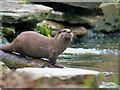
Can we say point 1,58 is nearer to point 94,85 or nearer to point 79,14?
point 94,85

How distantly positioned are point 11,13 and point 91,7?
295 inches


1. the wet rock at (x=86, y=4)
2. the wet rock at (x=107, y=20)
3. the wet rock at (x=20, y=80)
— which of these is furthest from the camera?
the wet rock at (x=107, y=20)

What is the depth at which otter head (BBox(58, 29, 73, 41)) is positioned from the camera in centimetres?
537

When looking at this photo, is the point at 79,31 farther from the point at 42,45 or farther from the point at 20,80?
the point at 20,80

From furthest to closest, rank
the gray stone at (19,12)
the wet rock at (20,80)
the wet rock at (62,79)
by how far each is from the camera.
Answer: the gray stone at (19,12)
the wet rock at (62,79)
the wet rock at (20,80)

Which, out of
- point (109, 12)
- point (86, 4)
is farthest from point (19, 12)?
point (109, 12)

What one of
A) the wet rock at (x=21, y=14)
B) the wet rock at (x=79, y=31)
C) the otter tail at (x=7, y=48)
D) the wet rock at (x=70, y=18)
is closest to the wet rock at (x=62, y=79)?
the otter tail at (x=7, y=48)

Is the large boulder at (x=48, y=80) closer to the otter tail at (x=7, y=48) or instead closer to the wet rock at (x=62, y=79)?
the wet rock at (x=62, y=79)

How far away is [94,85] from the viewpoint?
3064 mm

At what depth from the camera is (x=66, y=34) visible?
539cm

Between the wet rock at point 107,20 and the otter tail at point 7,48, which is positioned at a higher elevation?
the otter tail at point 7,48

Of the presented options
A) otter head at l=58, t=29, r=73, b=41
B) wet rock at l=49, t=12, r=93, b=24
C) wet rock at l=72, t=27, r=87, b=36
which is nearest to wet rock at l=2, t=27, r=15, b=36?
otter head at l=58, t=29, r=73, b=41

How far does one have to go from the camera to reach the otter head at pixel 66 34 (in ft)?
17.6

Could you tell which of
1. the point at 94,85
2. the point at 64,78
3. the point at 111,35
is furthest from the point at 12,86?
the point at 111,35
